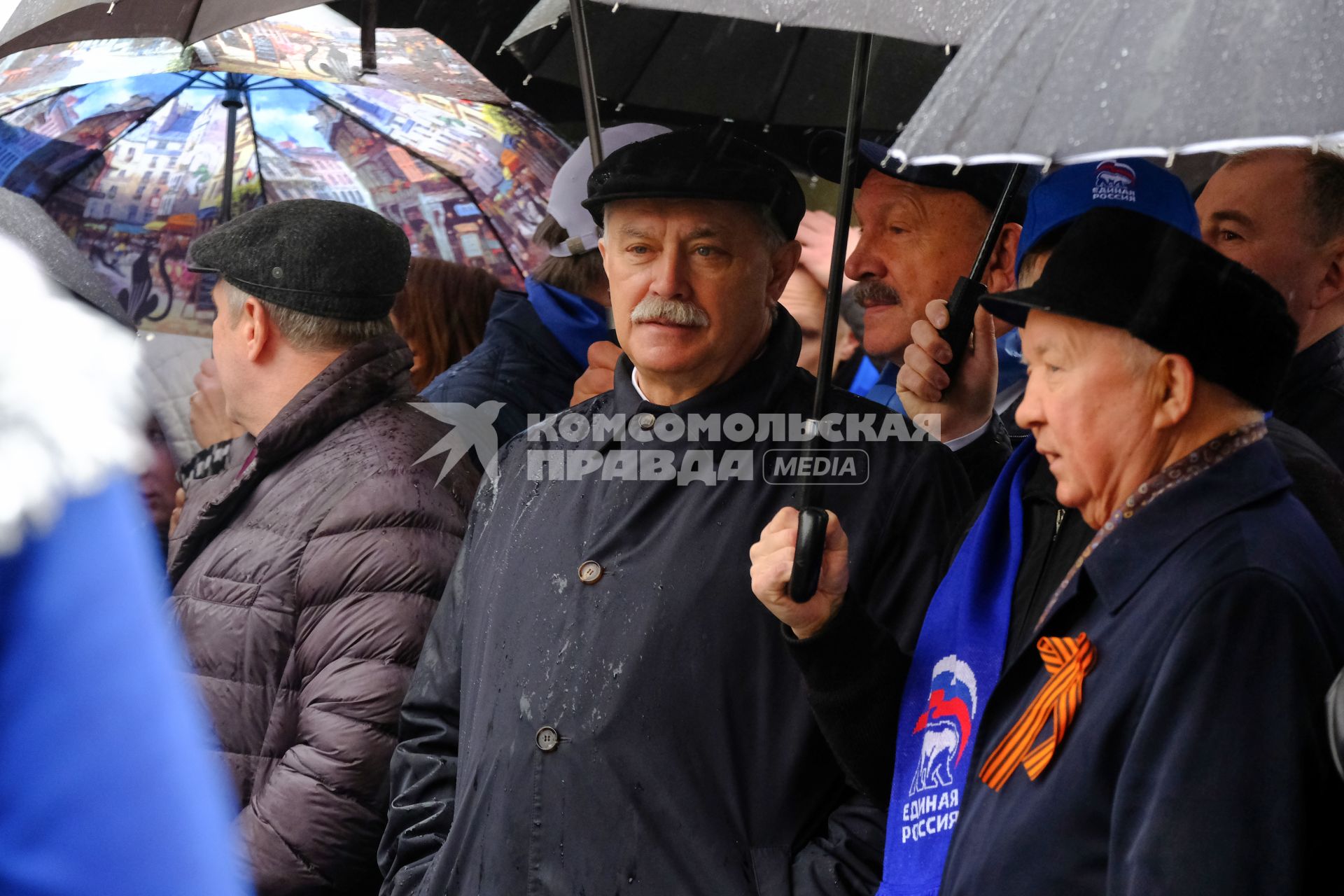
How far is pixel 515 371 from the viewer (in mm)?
4305

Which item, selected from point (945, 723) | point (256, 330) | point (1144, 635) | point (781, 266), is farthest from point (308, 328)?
point (1144, 635)

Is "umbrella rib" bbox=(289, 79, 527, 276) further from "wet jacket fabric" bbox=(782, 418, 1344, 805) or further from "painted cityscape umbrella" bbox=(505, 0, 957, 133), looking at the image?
"wet jacket fabric" bbox=(782, 418, 1344, 805)

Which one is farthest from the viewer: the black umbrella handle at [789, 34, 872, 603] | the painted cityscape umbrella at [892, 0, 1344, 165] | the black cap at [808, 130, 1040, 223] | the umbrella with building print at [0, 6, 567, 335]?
the umbrella with building print at [0, 6, 567, 335]

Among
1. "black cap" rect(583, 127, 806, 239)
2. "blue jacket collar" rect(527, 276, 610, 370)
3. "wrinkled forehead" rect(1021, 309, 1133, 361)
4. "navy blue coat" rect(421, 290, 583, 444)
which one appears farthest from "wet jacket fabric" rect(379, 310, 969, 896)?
"blue jacket collar" rect(527, 276, 610, 370)

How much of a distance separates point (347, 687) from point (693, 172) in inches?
51.4

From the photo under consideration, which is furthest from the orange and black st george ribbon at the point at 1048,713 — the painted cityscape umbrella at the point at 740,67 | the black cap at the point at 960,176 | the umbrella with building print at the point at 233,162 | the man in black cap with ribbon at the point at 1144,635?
the umbrella with building print at the point at 233,162

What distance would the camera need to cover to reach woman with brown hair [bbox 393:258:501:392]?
4938mm

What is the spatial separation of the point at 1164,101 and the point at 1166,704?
0.74 metres

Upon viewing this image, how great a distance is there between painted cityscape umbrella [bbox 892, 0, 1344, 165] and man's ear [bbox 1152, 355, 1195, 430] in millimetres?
338

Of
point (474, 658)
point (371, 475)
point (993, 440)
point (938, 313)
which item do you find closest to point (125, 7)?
point (371, 475)

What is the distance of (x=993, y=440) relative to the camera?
127 inches

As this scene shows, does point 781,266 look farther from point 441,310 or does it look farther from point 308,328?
point 441,310

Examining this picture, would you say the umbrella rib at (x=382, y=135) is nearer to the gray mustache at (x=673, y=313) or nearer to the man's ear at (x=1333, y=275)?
Result: the gray mustache at (x=673, y=313)

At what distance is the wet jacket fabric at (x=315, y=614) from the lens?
10.2ft
